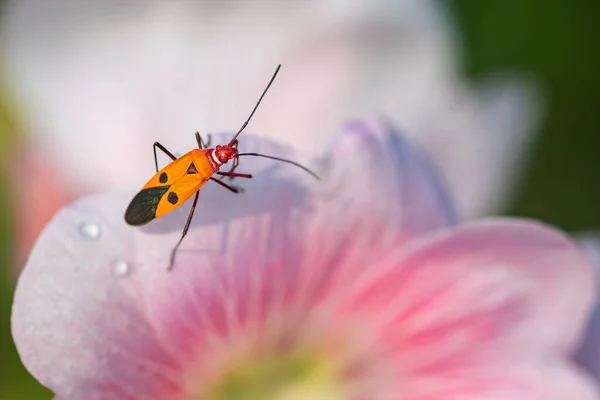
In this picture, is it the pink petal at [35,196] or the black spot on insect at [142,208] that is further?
the pink petal at [35,196]

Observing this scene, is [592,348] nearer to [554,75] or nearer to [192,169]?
[192,169]

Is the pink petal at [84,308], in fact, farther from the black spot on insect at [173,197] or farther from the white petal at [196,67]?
the white petal at [196,67]

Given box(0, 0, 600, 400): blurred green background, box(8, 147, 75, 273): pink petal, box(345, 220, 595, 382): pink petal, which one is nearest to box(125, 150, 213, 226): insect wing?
box(345, 220, 595, 382): pink petal

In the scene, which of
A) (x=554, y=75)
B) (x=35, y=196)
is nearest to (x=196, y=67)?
(x=35, y=196)

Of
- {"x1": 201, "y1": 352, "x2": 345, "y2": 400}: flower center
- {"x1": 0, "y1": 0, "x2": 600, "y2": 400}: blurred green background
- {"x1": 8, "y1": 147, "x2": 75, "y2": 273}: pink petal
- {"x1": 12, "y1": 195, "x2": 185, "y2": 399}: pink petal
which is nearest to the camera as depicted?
{"x1": 12, "y1": 195, "x2": 185, "y2": 399}: pink petal

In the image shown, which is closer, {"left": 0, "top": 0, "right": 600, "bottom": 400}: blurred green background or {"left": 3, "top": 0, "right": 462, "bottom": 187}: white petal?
{"left": 3, "top": 0, "right": 462, "bottom": 187}: white petal

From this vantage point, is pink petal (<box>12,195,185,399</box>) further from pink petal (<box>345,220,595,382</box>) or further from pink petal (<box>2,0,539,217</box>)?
pink petal (<box>2,0,539,217</box>)

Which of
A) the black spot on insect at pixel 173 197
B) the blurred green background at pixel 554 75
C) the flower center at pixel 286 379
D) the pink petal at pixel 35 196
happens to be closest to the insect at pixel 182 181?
the black spot on insect at pixel 173 197
